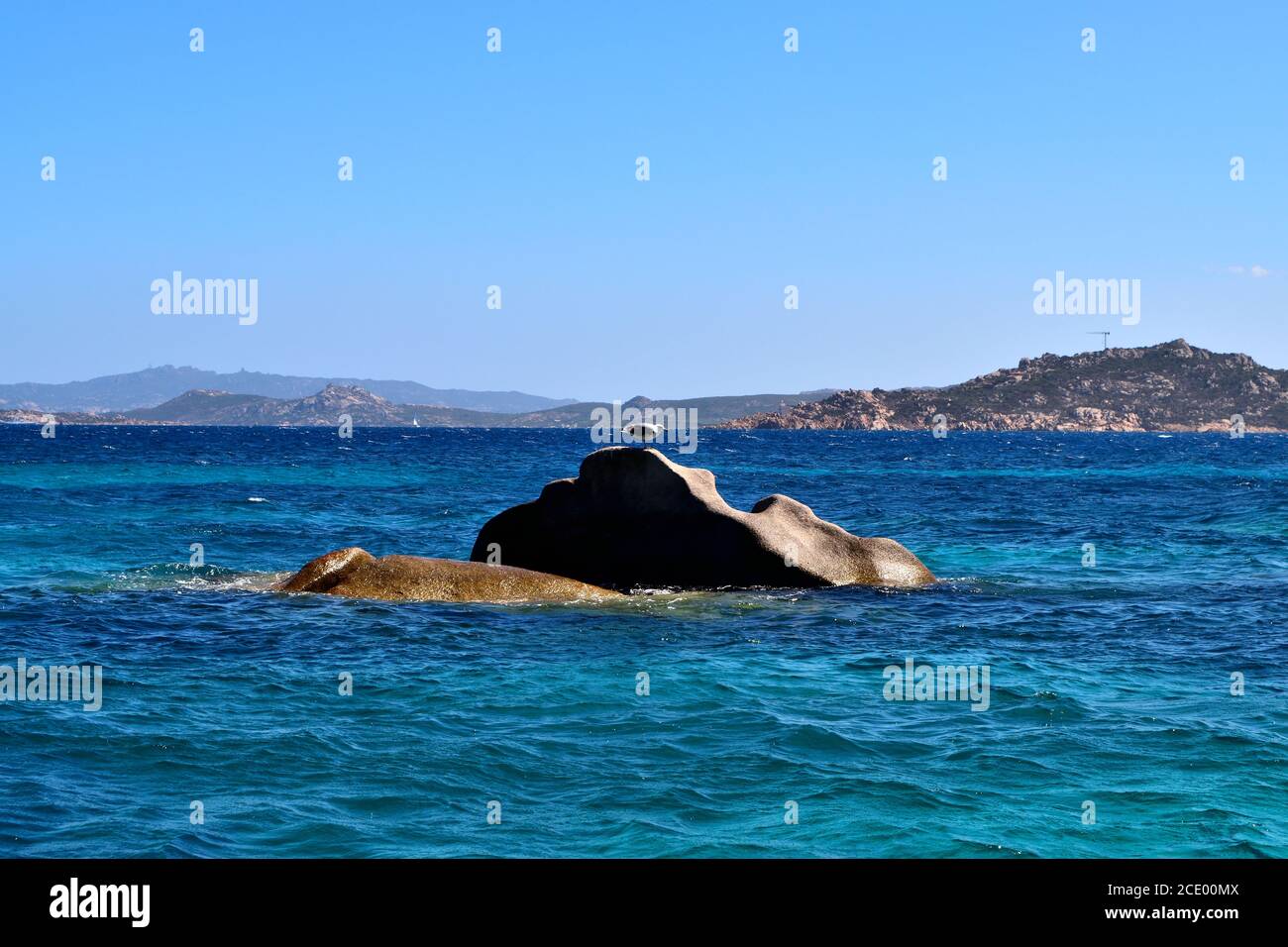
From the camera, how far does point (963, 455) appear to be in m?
105

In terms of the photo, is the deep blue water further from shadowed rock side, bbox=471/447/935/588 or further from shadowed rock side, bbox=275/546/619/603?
shadowed rock side, bbox=471/447/935/588

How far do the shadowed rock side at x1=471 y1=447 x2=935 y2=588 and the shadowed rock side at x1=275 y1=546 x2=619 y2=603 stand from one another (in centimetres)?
129

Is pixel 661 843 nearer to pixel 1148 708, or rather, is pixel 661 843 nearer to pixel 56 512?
pixel 1148 708

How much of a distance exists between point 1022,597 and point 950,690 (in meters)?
8.66

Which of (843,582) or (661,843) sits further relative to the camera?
(843,582)

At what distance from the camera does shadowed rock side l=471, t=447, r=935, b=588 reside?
2298 centimetres

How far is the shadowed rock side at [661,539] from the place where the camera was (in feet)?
75.4

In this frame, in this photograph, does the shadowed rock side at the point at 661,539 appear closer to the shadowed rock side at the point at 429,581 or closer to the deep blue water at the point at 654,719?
the deep blue water at the point at 654,719

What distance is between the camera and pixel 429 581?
21.3m
